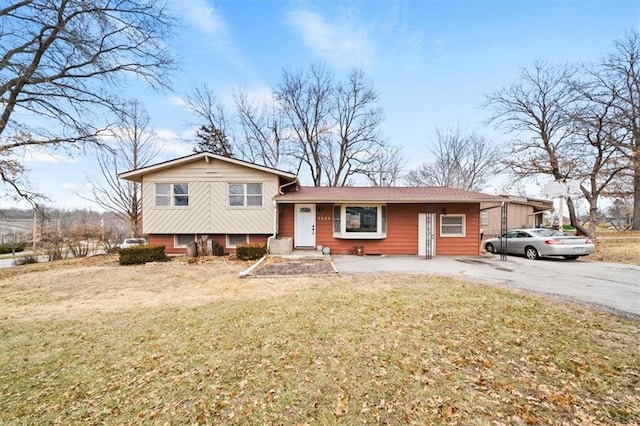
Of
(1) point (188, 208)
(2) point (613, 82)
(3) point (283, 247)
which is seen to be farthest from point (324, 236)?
(2) point (613, 82)

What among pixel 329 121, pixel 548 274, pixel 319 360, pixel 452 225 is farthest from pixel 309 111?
pixel 319 360

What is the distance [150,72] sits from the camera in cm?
1226

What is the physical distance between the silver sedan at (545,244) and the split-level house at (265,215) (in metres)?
1.57

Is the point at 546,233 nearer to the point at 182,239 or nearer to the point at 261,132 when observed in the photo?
the point at 182,239

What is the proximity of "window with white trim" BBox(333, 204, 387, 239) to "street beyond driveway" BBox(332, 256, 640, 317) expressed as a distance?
181 centimetres

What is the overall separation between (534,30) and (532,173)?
8.32 meters

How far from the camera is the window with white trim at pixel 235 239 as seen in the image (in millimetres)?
12352

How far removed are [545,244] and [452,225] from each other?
3.33 meters

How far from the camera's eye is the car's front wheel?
1087cm

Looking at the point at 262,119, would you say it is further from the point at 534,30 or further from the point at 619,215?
the point at 619,215

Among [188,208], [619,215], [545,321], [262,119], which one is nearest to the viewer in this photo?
[545,321]

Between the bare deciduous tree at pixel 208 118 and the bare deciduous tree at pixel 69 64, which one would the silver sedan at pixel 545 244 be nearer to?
the bare deciduous tree at pixel 69 64

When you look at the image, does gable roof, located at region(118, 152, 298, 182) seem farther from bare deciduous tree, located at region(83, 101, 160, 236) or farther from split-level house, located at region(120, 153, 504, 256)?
bare deciduous tree, located at region(83, 101, 160, 236)

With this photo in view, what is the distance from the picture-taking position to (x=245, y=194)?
12.1 metres
